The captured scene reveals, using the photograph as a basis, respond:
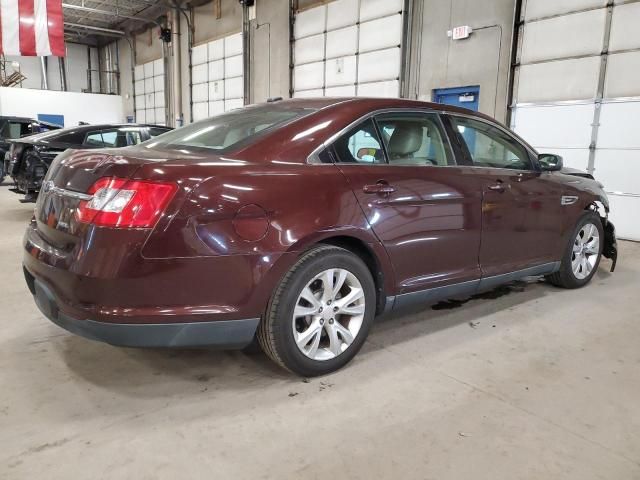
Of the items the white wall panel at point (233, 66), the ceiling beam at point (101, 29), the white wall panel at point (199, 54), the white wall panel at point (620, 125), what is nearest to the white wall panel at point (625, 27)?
the white wall panel at point (620, 125)

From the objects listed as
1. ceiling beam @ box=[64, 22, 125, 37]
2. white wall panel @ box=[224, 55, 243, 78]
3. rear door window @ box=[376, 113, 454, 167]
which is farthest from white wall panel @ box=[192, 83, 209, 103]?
rear door window @ box=[376, 113, 454, 167]

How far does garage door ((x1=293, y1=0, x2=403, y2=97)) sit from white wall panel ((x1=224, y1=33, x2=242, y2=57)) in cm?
222

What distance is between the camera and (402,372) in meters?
2.45

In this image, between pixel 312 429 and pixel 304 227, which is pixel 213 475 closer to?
pixel 312 429

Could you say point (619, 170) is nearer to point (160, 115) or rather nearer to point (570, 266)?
point (570, 266)

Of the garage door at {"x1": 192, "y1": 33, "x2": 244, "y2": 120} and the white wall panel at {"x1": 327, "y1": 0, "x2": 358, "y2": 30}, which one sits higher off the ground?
the white wall panel at {"x1": 327, "y1": 0, "x2": 358, "y2": 30}

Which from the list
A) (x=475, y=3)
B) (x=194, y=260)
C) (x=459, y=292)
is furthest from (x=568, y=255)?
(x=475, y=3)

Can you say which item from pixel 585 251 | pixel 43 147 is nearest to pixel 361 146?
pixel 585 251

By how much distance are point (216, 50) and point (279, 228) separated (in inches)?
520

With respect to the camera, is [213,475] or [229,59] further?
[229,59]

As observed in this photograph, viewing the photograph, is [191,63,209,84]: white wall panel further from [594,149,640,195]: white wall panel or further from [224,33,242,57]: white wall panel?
[594,149,640,195]: white wall panel

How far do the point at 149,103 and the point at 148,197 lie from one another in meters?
17.6

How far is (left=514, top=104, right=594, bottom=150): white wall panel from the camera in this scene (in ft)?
23.1

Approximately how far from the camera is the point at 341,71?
10.5m
